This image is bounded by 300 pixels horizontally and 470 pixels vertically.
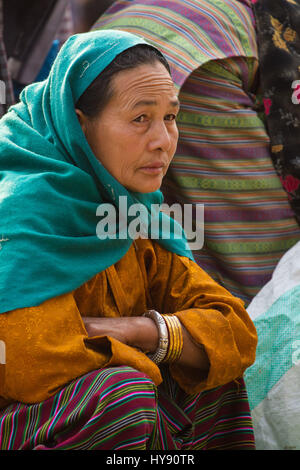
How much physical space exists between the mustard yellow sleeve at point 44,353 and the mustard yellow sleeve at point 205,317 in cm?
28

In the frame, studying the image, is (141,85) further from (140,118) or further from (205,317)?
(205,317)

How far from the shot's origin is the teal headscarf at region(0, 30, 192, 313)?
1.72m

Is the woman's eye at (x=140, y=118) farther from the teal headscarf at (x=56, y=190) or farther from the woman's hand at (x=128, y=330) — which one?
the woman's hand at (x=128, y=330)

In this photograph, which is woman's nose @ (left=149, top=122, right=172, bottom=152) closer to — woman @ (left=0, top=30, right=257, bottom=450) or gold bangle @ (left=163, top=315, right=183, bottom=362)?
woman @ (left=0, top=30, right=257, bottom=450)

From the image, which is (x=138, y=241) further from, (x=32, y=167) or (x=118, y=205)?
(x=32, y=167)

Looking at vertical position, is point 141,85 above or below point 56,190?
above

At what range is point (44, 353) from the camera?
5.40 ft

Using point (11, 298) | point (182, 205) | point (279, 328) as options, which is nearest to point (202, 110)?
point (182, 205)

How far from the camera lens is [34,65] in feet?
12.1

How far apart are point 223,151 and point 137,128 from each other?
121cm

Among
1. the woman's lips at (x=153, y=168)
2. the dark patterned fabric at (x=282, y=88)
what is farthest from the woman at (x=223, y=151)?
the woman's lips at (x=153, y=168)

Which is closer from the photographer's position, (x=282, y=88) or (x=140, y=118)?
(x=140, y=118)

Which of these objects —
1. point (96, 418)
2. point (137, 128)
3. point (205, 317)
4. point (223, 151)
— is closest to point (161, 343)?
point (205, 317)

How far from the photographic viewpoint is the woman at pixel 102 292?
165cm
